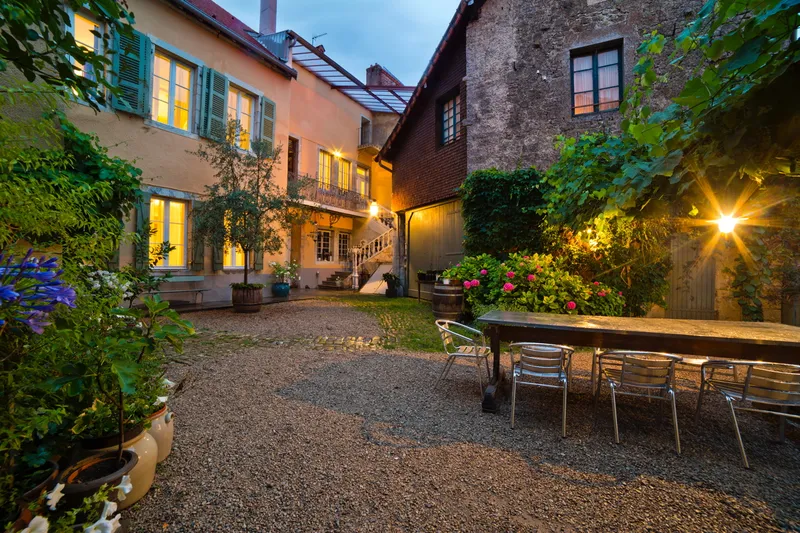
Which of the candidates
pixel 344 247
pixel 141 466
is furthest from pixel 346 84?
pixel 141 466

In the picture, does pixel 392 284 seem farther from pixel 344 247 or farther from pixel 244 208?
pixel 344 247

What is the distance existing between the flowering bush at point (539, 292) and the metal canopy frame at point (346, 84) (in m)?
10.6

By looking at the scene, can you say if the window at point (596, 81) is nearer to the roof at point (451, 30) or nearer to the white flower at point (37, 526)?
the roof at point (451, 30)

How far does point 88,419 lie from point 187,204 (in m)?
8.44

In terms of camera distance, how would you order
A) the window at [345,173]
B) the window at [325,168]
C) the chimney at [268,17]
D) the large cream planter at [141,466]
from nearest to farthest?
the large cream planter at [141,466], the chimney at [268,17], the window at [325,168], the window at [345,173]

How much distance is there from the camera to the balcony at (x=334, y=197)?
47.4ft

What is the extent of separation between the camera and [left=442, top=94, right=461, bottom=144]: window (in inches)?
402

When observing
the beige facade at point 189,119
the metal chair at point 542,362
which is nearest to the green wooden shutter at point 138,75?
the beige facade at point 189,119

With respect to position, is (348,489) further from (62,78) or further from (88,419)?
(62,78)

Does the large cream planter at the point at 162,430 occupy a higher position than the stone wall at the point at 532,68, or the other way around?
the stone wall at the point at 532,68

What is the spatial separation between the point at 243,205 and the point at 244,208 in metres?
0.07

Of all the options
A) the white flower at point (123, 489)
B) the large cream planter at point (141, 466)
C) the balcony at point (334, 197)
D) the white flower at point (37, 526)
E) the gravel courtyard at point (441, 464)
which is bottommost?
the gravel courtyard at point (441, 464)

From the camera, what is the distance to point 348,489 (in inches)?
88.4

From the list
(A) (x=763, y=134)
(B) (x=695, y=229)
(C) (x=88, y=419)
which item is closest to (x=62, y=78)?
(C) (x=88, y=419)
